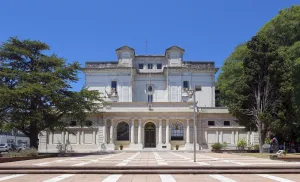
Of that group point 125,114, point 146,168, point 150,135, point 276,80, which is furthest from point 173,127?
point 146,168

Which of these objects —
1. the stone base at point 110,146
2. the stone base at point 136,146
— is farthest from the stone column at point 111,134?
the stone base at point 136,146

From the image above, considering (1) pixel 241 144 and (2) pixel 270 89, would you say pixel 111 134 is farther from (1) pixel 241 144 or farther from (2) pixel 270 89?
(2) pixel 270 89

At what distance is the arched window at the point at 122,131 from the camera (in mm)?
48019

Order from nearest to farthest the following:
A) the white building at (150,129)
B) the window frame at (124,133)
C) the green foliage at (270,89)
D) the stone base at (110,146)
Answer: the green foliage at (270,89) → the stone base at (110,146) → the white building at (150,129) → the window frame at (124,133)

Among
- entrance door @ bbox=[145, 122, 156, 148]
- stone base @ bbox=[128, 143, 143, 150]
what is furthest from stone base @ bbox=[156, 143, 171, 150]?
stone base @ bbox=[128, 143, 143, 150]

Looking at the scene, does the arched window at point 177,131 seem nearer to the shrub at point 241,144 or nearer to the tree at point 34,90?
the shrub at point 241,144

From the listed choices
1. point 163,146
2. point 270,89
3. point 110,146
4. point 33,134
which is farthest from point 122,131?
point 270,89

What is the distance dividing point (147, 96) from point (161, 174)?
4617 centimetres

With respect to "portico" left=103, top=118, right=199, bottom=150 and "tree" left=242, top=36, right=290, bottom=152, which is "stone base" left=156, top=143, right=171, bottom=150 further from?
"tree" left=242, top=36, right=290, bottom=152

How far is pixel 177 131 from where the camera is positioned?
159 ft

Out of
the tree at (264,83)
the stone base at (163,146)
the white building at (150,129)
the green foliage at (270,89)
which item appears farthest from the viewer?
the white building at (150,129)

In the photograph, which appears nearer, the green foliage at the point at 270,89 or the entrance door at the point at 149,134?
the green foliage at the point at 270,89

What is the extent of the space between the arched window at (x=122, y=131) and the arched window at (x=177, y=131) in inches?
263

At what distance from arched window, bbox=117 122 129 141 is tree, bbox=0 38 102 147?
12.6 m
